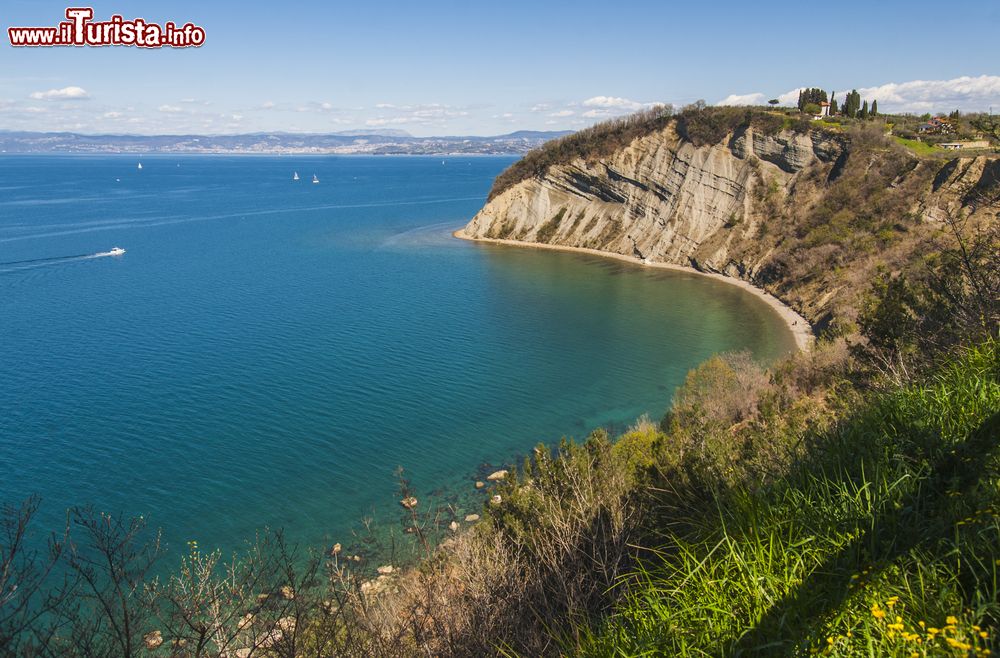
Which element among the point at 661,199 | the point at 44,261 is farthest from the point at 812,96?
the point at 44,261

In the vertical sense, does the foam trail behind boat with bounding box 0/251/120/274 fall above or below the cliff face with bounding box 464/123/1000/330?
below

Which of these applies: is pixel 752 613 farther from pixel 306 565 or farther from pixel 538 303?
pixel 538 303

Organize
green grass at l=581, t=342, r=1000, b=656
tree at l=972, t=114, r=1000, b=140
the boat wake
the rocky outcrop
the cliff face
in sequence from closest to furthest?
1. green grass at l=581, t=342, r=1000, b=656
2. tree at l=972, t=114, r=1000, b=140
3. the cliff face
4. the boat wake
5. the rocky outcrop

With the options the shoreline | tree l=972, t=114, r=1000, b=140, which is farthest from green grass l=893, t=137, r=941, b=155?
tree l=972, t=114, r=1000, b=140

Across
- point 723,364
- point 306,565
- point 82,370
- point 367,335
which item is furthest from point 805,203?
point 82,370


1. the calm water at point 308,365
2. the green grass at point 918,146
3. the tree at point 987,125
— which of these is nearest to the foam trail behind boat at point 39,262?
the calm water at point 308,365

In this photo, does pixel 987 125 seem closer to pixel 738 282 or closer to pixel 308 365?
pixel 308 365

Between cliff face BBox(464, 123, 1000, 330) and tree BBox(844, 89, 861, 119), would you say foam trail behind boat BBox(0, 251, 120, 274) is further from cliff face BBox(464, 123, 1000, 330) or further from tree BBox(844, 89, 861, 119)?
tree BBox(844, 89, 861, 119)
